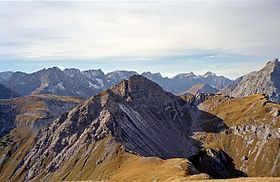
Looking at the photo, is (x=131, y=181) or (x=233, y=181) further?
(x=131, y=181)

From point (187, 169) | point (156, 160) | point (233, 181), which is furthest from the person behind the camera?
point (156, 160)

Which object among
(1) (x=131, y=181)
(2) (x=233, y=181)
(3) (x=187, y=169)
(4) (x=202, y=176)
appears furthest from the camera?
(1) (x=131, y=181)

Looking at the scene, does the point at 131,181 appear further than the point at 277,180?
Yes

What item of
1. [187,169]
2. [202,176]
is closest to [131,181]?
[187,169]

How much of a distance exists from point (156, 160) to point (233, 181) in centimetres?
11018

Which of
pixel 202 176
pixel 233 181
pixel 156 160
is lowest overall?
pixel 156 160

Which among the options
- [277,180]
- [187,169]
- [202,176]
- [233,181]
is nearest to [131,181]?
[187,169]

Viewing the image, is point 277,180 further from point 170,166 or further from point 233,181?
point 170,166

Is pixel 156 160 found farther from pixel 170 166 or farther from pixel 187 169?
pixel 187 169

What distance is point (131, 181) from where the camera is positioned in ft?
545

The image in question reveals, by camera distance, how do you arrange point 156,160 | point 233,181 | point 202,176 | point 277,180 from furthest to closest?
point 156,160, point 202,176, point 233,181, point 277,180

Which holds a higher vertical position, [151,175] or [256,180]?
[256,180]

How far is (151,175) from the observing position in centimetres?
16950

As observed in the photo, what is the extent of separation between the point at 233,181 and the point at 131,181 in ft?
264
